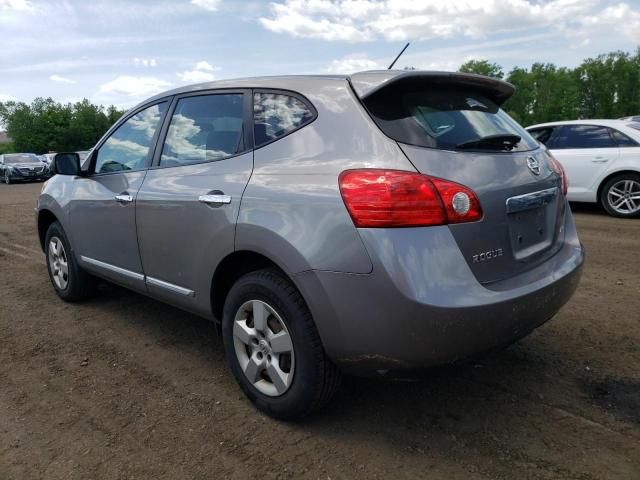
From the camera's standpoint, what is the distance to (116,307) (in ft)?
15.1

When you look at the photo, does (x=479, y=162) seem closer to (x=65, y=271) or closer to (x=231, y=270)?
(x=231, y=270)

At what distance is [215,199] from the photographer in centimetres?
285

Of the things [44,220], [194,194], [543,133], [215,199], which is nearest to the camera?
[215,199]

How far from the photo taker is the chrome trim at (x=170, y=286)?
3.15 m

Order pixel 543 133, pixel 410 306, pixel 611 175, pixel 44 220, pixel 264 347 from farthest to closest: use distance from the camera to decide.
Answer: pixel 543 133 → pixel 611 175 → pixel 44 220 → pixel 264 347 → pixel 410 306

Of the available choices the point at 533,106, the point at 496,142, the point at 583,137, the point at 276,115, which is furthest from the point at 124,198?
the point at 533,106

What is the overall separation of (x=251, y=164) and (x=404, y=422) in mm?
1527

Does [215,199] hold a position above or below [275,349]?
above

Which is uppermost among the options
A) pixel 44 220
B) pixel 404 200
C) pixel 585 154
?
pixel 404 200

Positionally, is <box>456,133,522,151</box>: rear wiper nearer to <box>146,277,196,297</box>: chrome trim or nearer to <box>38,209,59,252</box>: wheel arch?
<box>146,277,196,297</box>: chrome trim

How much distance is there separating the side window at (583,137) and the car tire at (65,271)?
7.66 metres

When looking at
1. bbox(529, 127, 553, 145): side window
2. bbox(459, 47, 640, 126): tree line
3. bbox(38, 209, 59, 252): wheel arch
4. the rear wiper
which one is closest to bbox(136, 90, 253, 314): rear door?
the rear wiper

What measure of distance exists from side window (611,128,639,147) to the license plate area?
21.4ft

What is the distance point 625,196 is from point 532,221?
22.2 feet
